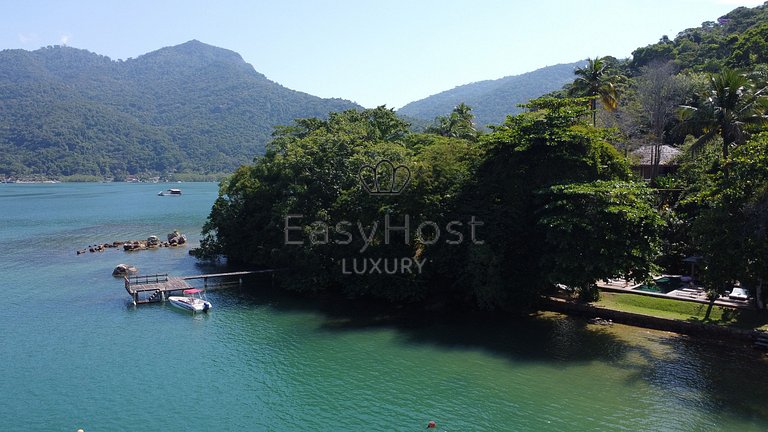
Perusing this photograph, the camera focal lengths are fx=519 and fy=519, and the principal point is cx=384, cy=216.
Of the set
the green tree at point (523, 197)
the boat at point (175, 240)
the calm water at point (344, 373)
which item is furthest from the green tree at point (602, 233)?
the boat at point (175, 240)

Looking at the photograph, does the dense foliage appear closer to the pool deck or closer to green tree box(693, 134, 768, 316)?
green tree box(693, 134, 768, 316)

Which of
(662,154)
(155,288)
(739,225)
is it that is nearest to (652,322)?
(739,225)

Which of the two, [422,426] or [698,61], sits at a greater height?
[698,61]

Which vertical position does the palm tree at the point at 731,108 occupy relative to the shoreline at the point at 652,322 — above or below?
above

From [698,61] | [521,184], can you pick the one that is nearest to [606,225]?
[521,184]

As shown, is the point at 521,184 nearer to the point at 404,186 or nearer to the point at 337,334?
the point at 404,186

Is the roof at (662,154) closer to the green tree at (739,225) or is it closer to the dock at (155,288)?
the green tree at (739,225)

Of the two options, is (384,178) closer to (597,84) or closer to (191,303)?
(191,303)
